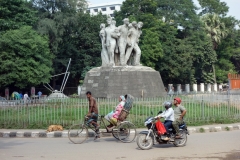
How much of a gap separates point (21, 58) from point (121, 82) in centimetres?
1625

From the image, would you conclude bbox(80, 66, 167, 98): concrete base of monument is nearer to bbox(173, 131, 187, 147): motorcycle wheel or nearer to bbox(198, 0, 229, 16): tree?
bbox(173, 131, 187, 147): motorcycle wheel

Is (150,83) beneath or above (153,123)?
above

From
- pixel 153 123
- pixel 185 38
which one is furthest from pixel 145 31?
pixel 153 123

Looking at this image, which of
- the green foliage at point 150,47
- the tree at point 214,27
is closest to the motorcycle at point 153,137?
the green foliage at point 150,47

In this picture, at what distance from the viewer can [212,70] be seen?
174ft

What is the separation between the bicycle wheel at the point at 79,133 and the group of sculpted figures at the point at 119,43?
8.90 meters

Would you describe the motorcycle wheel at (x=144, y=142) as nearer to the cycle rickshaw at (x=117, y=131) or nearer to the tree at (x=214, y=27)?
the cycle rickshaw at (x=117, y=131)

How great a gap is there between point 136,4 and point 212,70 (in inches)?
684

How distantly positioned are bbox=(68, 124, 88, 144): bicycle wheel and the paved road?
7.3 inches

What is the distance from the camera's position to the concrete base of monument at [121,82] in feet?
62.8

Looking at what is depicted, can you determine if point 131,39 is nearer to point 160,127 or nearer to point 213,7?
point 160,127

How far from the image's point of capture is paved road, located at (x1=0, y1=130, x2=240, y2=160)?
8.68 meters

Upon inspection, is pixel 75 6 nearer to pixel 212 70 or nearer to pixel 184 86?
pixel 184 86

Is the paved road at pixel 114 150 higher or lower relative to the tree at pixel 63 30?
lower
